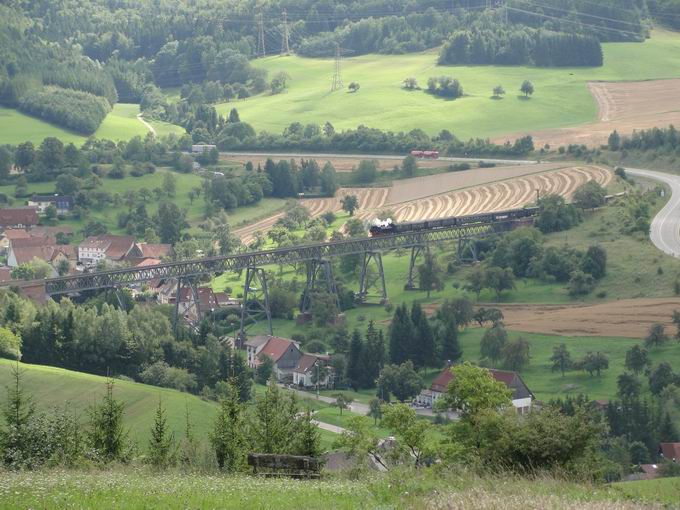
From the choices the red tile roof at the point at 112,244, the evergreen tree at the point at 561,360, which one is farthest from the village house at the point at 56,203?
the evergreen tree at the point at 561,360

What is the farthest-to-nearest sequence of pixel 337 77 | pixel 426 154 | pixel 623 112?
pixel 337 77, pixel 623 112, pixel 426 154

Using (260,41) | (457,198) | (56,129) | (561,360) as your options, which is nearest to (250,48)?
(260,41)

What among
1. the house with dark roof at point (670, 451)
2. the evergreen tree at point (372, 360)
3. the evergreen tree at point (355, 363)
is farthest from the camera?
the evergreen tree at point (355, 363)

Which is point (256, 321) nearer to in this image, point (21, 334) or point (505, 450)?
point (21, 334)

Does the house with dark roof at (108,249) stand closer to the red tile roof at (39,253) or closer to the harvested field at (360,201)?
the red tile roof at (39,253)

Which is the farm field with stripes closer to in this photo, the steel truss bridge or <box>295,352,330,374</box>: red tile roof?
the steel truss bridge

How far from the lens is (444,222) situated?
304ft

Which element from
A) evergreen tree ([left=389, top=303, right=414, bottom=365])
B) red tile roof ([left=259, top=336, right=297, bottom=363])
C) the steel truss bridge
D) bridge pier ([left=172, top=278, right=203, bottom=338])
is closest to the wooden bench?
evergreen tree ([left=389, top=303, right=414, bottom=365])

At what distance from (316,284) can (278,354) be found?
48.2 feet

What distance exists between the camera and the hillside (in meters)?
49.5

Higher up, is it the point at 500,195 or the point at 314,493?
the point at 314,493

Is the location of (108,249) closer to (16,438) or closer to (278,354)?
(278,354)

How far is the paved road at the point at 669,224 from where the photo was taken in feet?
287

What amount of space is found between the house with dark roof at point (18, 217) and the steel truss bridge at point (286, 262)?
2528cm
